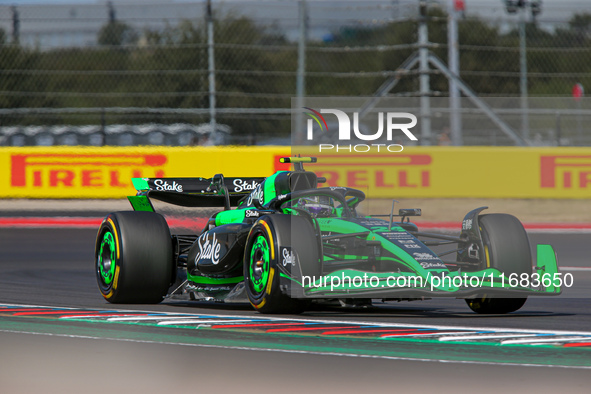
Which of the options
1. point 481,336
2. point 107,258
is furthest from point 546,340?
point 107,258

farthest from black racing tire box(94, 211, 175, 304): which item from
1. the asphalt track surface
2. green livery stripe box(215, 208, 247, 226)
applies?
green livery stripe box(215, 208, 247, 226)

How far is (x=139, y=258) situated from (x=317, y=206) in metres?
1.58

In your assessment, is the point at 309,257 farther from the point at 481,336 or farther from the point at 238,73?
the point at 238,73

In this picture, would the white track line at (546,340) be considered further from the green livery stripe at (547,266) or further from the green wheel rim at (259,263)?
the green wheel rim at (259,263)

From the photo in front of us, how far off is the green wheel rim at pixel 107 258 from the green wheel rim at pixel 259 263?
154 centimetres

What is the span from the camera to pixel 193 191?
33.2 feet

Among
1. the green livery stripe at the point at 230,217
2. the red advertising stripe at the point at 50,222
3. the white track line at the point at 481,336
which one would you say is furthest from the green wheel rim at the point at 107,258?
the red advertising stripe at the point at 50,222

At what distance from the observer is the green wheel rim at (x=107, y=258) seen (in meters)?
9.27

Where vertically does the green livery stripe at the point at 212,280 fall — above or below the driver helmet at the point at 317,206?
below

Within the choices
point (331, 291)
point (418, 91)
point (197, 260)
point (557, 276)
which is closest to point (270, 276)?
point (331, 291)

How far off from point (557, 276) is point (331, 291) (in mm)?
1757

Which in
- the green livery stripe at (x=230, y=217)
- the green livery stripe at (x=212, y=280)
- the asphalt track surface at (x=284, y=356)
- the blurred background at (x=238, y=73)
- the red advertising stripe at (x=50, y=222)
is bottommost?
the asphalt track surface at (x=284, y=356)

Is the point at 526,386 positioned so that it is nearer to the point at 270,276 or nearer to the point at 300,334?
the point at 300,334

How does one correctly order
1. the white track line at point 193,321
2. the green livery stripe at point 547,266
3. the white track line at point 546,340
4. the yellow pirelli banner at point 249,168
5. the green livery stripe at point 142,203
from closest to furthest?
1. the white track line at point 546,340
2. the white track line at point 193,321
3. the green livery stripe at point 547,266
4. the green livery stripe at point 142,203
5. the yellow pirelli banner at point 249,168
